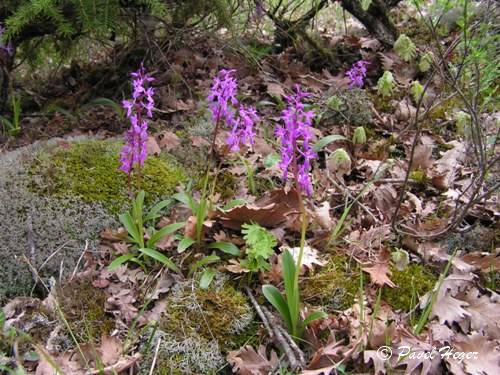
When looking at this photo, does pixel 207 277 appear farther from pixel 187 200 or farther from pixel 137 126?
pixel 137 126

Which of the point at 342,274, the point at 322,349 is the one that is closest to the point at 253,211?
the point at 342,274

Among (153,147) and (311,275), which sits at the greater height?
(153,147)

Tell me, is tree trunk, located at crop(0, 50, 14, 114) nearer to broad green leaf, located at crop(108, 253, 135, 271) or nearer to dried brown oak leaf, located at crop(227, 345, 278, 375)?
broad green leaf, located at crop(108, 253, 135, 271)

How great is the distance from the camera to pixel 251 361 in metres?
1.92

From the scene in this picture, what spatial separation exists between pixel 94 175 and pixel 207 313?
1.15 metres

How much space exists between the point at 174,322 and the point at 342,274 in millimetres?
840

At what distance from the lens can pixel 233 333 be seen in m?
2.08

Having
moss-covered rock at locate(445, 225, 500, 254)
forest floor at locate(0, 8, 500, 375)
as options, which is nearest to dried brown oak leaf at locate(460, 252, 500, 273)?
forest floor at locate(0, 8, 500, 375)

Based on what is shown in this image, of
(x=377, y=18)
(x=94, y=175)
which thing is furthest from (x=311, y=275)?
(x=377, y=18)

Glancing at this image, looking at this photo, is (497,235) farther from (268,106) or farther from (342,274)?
(268,106)

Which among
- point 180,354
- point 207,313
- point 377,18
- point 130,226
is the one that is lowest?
point 180,354

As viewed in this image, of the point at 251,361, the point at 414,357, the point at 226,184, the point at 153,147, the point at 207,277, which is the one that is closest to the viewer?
the point at 414,357

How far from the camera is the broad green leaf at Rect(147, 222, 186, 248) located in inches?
91.0

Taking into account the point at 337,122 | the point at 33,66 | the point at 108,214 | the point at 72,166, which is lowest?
the point at 108,214
